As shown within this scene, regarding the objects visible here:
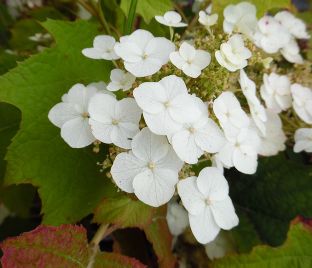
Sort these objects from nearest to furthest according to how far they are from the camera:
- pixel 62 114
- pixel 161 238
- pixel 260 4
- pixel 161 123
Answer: pixel 161 123 < pixel 62 114 < pixel 161 238 < pixel 260 4

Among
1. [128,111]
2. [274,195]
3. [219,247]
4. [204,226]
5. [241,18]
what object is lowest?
[219,247]

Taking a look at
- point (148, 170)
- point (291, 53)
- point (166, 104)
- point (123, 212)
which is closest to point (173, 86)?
point (166, 104)

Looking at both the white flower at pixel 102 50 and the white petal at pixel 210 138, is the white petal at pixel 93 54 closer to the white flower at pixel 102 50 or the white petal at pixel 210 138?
the white flower at pixel 102 50

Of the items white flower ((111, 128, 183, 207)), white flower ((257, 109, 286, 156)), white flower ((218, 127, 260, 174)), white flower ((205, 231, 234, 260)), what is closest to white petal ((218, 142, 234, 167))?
white flower ((218, 127, 260, 174))

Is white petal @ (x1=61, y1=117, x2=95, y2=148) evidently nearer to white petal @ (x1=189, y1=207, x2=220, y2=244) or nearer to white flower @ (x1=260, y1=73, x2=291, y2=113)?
white petal @ (x1=189, y1=207, x2=220, y2=244)

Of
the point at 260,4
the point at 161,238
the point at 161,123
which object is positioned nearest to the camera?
the point at 161,123

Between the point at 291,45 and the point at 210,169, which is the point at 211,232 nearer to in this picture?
the point at 210,169

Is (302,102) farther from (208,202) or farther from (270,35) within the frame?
(208,202)
